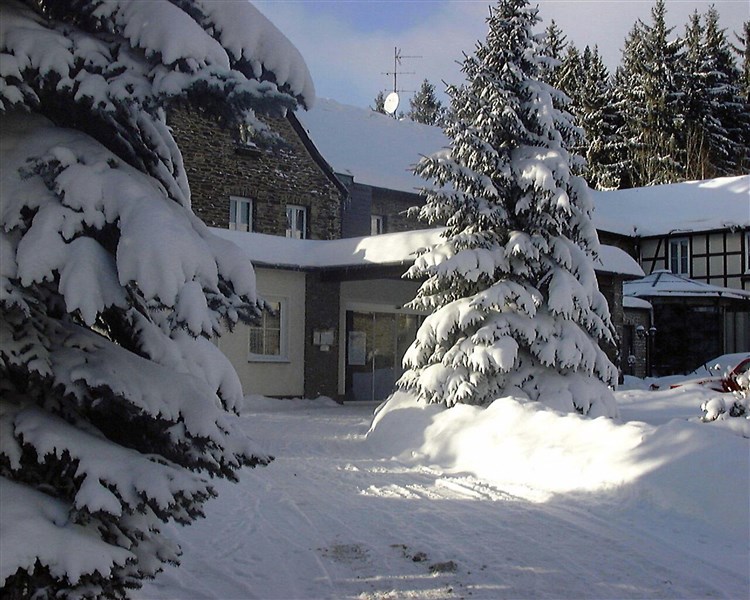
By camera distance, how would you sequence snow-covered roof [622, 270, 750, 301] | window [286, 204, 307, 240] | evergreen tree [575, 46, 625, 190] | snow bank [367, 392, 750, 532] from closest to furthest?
snow bank [367, 392, 750, 532], window [286, 204, 307, 240], snow-covered roof [622, 270, 750, 301], evergreen tree [575, 46, 625, 190]

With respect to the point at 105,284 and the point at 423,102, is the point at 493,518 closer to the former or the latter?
the point at 105,284

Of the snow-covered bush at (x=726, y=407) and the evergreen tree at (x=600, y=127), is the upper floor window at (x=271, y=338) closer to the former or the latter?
the snow-covered bush at (x=726, y=407)

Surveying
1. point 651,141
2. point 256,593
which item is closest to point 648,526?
point 256,593

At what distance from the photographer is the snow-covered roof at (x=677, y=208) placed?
109 ft

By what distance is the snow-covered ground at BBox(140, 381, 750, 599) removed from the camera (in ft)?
17.2

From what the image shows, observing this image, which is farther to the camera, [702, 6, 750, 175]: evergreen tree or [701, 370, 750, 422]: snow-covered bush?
[702, 6, 750, 175]: evergreen tree

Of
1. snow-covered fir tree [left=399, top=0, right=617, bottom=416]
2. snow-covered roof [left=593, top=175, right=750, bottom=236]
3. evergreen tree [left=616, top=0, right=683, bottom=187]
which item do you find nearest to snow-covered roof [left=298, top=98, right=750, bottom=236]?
snow-covered roof [left=593, top=175, right=750, bottom=236]

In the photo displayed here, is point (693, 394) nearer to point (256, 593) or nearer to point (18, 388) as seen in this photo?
point (256, 593)

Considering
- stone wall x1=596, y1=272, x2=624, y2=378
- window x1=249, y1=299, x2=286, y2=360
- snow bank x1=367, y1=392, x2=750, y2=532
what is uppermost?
stone wall x1=596, y1=272, x2=624, y2=378

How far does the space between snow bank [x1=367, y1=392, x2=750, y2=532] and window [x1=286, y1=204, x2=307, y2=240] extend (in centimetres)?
1150

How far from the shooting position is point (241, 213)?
22094 millimetres

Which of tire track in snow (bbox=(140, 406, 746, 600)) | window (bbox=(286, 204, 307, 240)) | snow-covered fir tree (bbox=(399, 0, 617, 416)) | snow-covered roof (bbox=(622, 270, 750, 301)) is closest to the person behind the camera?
tire track in snow (bbox=(140, 406, 746, 600))

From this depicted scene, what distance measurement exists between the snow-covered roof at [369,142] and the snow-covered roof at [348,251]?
196 inches

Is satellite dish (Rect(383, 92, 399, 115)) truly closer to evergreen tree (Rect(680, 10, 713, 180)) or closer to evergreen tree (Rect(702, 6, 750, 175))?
evergreen tree (Rect(680, 10, 713, 180))
